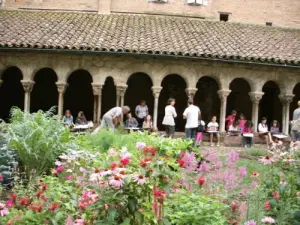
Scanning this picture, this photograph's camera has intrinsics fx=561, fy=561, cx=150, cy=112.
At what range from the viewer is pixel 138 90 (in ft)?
77.9

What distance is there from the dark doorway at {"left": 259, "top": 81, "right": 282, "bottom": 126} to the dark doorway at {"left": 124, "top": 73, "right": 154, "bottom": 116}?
4.90 meters

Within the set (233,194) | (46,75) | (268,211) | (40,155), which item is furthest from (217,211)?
(46,75)

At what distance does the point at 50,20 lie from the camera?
21031 millimetres

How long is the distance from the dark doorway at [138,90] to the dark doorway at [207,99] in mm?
2032

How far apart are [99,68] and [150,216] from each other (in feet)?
47.5

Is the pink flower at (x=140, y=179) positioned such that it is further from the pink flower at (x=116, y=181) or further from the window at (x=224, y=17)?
the window at (x=224, y=17)

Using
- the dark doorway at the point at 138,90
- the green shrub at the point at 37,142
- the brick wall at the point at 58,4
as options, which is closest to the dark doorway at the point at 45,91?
the brick wall at the point at 58,4

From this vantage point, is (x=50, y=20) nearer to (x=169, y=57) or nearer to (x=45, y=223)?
(x=169, y=57)

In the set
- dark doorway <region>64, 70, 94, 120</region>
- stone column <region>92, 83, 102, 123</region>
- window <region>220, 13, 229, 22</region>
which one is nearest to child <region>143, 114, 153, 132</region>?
stone column <region>92, 83, 102, 123</region>

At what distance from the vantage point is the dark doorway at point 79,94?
23500mm

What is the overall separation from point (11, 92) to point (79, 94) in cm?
282

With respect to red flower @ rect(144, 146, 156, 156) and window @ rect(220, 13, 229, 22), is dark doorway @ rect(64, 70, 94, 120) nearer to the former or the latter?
window @ rect(220, 13, 229, 22)

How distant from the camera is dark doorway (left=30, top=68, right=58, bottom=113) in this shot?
23.5 metres

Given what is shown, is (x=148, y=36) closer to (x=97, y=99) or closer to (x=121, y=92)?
(x=121, y=92)
